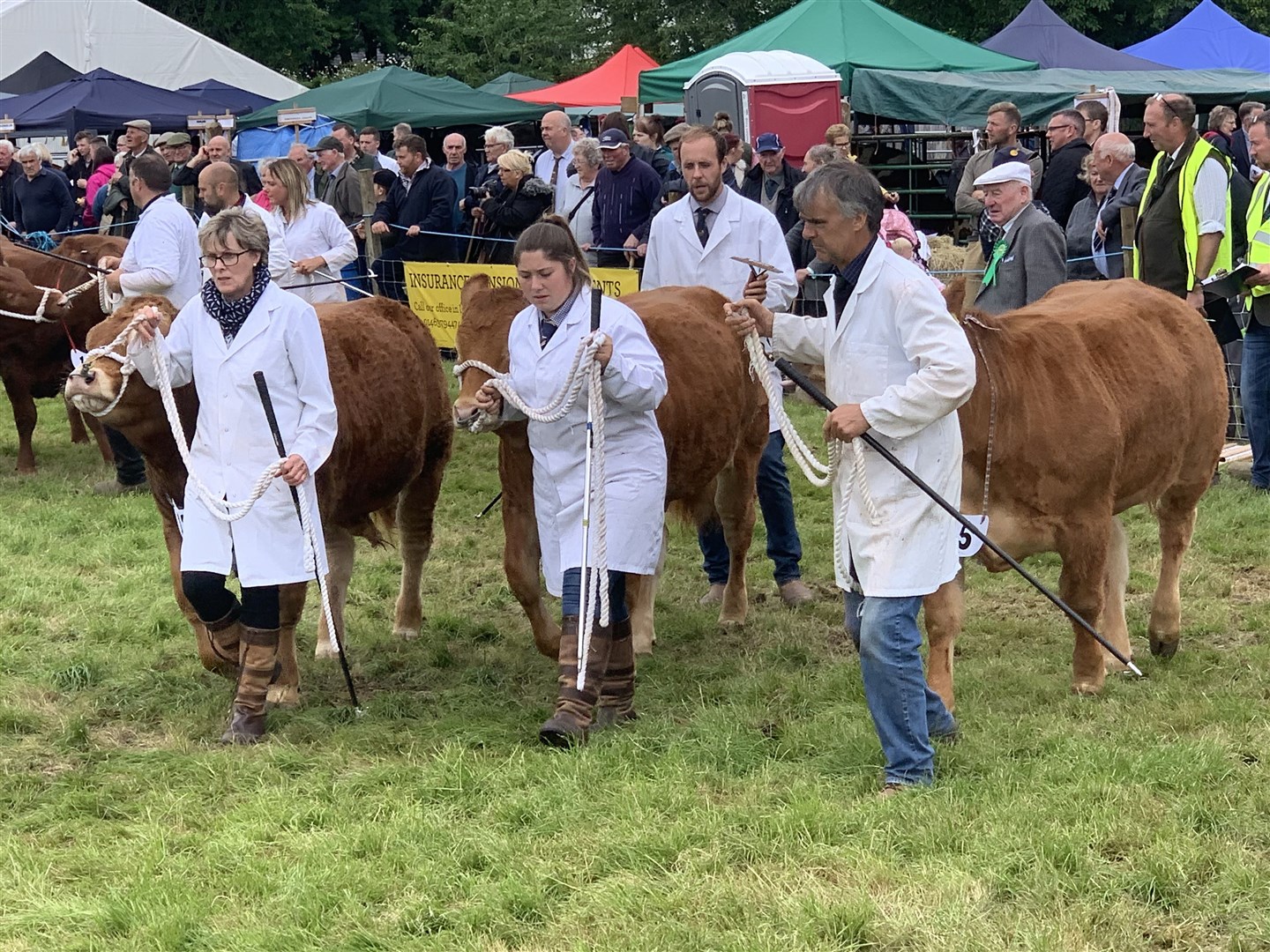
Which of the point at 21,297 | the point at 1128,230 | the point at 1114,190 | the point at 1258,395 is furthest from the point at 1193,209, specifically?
the point at 21,297

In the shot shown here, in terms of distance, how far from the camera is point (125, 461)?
34.7ft

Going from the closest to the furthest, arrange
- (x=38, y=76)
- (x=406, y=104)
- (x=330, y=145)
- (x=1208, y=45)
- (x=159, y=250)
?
(x=159, y=250) < (x=330, y=145) < (x=406, y=104) < (x=1208, y=45) < (x=38, y=76)

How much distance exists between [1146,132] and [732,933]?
7158mm

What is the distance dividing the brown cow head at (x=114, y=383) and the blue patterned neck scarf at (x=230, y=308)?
0.22m

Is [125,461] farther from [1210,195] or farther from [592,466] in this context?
[1210,195]

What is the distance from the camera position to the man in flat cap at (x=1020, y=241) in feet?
23.7

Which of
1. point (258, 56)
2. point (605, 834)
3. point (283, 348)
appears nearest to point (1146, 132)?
point (283, 348)

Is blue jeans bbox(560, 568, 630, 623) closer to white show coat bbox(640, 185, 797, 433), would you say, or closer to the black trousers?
white show coat bbox(640, 185, 797, 433)

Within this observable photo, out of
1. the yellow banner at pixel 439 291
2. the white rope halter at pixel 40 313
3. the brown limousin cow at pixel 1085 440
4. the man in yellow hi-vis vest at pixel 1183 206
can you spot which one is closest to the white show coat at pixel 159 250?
the white rope halter at pixel 40 313

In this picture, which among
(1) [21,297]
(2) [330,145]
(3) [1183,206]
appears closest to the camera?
(3) [1183,206]

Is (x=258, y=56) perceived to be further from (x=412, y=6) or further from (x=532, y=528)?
(x=532, y=528)

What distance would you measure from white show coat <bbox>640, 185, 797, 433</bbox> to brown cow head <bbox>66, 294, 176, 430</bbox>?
249 centimetres

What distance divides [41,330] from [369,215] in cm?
316

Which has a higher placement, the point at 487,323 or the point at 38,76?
the point at 38,76
